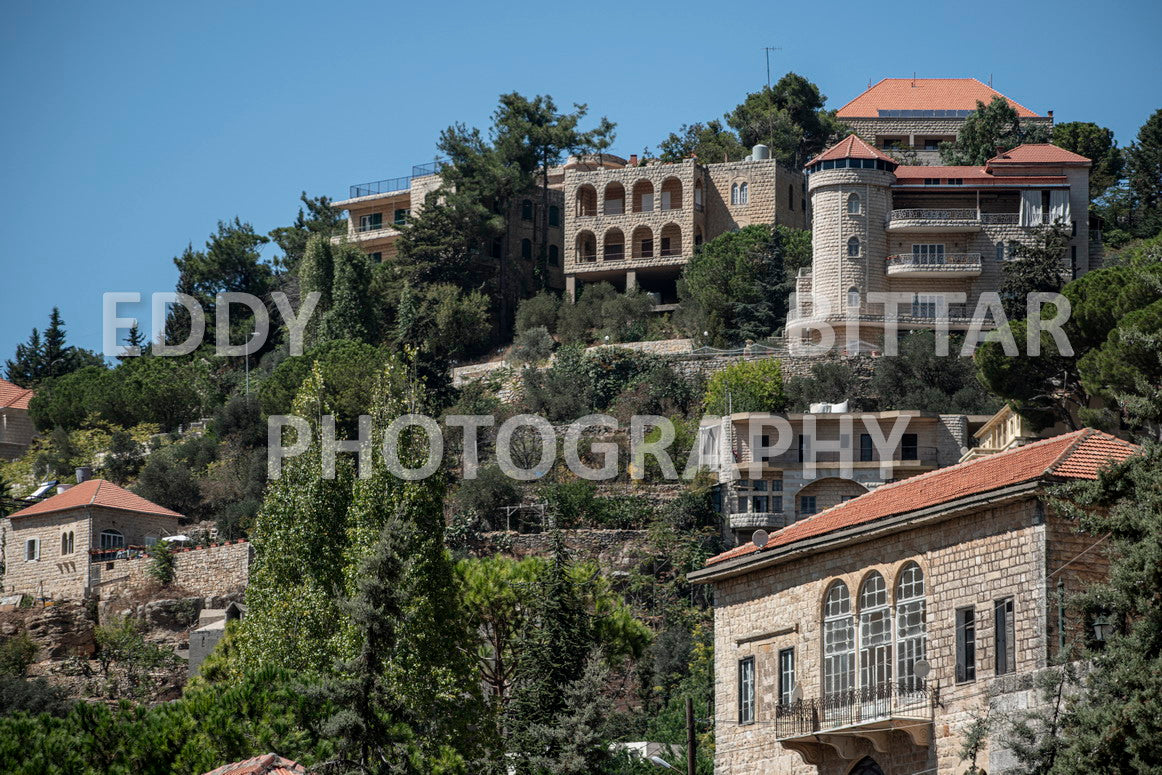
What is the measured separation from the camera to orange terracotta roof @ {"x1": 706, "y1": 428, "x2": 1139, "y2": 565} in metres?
25.6

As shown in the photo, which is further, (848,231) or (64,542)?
(848,231)

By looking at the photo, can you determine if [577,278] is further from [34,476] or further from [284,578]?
[284,578]

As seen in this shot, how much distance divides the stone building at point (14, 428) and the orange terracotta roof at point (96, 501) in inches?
541

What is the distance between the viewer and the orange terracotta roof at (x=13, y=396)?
79.9m

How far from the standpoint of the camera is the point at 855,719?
28.1 meters

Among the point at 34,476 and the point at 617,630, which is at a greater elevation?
the point at 34,476

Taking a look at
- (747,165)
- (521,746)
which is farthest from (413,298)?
(521,746)

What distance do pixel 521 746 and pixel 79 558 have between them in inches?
1261

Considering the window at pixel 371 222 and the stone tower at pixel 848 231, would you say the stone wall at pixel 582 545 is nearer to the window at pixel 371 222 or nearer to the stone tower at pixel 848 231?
the stone tower at pixel 848 231

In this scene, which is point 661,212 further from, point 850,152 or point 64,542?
point 64,542

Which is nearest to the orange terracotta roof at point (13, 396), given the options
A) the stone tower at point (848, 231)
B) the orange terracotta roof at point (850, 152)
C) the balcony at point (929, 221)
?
Result: the stone tower at point (848, 231)

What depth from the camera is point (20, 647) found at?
5731 centimetres

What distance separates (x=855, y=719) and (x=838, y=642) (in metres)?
1.28

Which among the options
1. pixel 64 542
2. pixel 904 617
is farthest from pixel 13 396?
pixel 904 617
